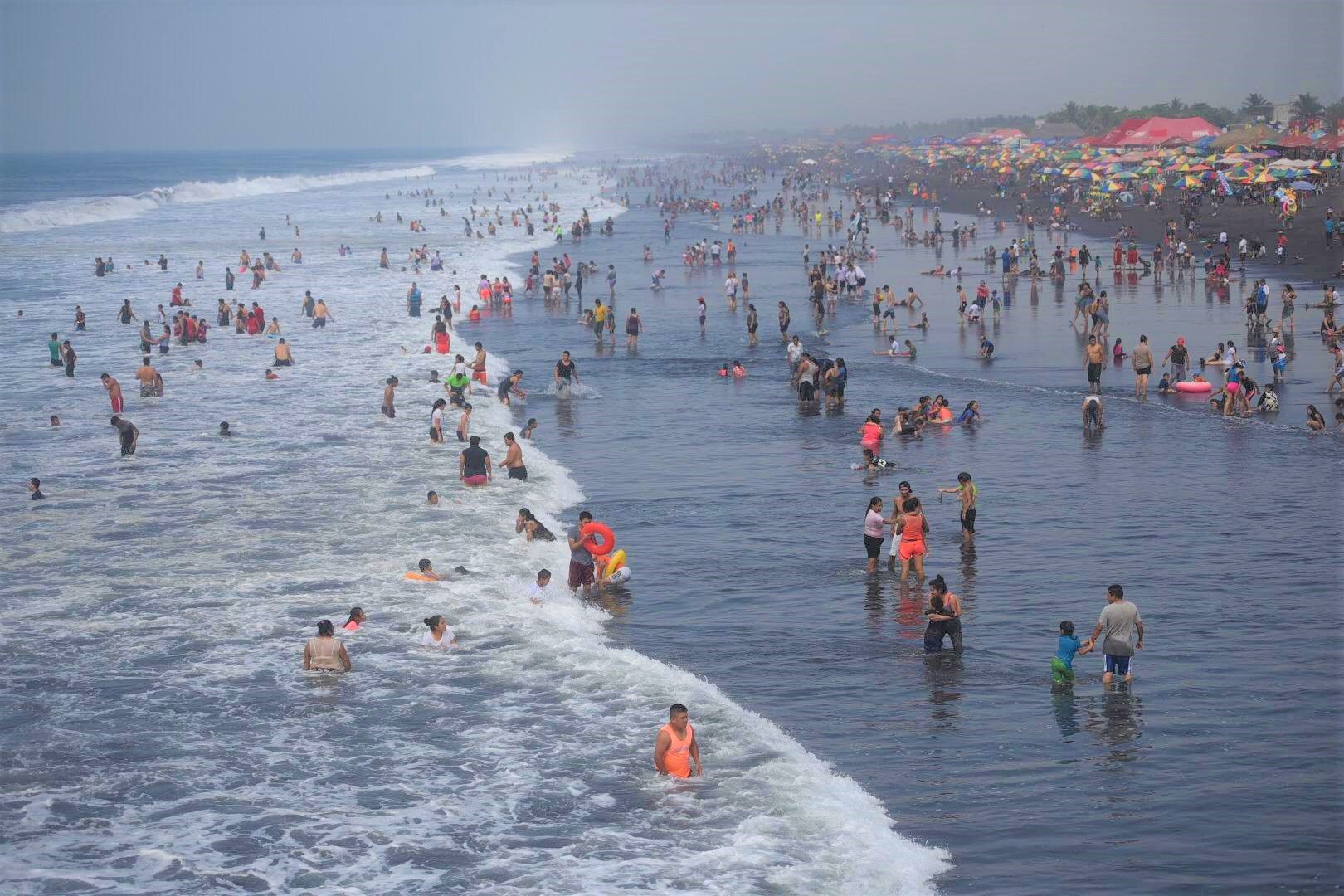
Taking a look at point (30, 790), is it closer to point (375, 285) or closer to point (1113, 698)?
point (1113, 698)

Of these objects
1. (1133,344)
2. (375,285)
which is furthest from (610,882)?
(375,285)

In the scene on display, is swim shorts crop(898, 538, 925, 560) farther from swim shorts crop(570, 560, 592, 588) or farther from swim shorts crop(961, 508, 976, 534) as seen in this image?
swim shorts crop(570, 560, 592, 588)

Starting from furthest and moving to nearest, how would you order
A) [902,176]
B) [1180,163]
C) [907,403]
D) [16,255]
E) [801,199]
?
1. [902,176]
2. [801,199]
3. [16,255]
4. [1180,163]
5. [907,403]

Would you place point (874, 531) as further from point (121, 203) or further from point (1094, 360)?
point (121, 203)

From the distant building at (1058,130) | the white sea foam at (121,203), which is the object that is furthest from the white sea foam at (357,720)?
the distant building at (1058,130)

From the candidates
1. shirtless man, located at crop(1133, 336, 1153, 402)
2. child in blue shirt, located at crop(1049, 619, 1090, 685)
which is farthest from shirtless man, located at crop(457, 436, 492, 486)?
shirtless man, located at crop(1133, 336, 1153, 402)

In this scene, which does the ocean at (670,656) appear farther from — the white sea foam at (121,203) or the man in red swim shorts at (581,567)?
the white sea foam at (121,203)
